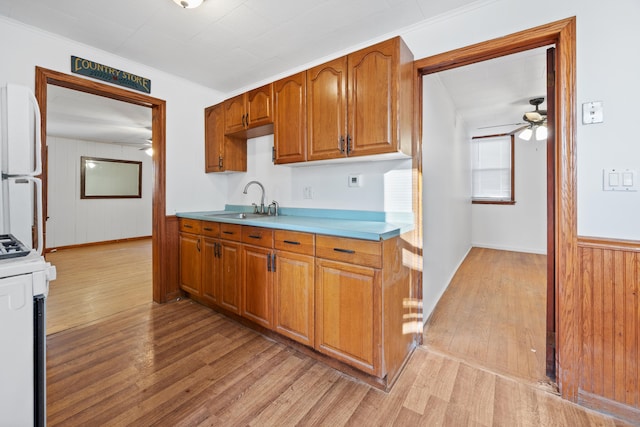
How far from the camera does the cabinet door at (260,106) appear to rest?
2527 mm

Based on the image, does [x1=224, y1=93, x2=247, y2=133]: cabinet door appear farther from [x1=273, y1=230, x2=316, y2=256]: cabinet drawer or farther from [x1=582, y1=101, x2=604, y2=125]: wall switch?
[x1=582, y1=101, x2=604, y2=125]: wall switch

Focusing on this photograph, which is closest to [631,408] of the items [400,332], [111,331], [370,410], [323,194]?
[400,332]

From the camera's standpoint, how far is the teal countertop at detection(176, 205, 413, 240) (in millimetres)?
1674

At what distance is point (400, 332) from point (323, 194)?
1.33 meters

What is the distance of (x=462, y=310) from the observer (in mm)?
2840

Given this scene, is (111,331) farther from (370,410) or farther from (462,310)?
(462,310)

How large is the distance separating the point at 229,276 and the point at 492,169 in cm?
564

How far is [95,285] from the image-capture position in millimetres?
3564

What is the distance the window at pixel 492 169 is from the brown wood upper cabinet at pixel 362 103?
4687 millimetres

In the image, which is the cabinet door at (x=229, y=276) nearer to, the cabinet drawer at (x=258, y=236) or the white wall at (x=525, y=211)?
the cabinet drawer at (x=258, y=236)

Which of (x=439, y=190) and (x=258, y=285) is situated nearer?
(x=258, y=285)

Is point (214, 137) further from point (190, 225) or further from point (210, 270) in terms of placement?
point (210, 270)

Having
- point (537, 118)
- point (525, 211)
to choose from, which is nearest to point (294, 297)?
point (537, 118)

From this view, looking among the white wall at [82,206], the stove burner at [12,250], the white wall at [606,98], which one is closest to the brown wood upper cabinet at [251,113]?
the stove burner at [12,250]
